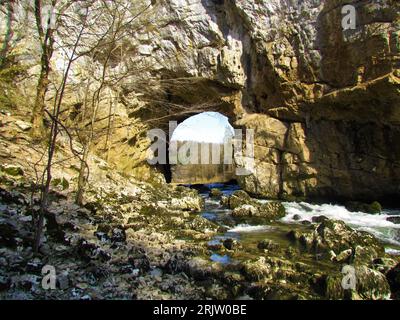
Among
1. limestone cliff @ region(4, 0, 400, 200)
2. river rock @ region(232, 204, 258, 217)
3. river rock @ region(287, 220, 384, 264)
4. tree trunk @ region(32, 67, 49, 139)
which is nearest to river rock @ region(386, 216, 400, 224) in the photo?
limestone cliff @ region(4, 0, 400, 200)

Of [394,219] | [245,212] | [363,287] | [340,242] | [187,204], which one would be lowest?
[363,287]

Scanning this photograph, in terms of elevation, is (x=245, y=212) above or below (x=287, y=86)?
below

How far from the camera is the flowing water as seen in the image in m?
7.97

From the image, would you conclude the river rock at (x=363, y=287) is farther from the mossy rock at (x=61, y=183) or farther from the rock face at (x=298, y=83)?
the rock face at (x=298, y=83)

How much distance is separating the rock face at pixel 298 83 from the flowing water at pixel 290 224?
4.75ft

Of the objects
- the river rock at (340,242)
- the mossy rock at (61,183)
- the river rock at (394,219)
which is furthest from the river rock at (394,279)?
the mossy rock at (61,183)

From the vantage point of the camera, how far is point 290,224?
9.98 meters

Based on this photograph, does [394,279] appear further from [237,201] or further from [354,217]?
[237,201]

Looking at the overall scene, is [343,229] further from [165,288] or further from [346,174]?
[346,174]

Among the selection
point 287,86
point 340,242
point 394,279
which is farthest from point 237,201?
point 394,279

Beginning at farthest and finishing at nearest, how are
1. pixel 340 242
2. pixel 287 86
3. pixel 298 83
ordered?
pixel 287 86 → pixel 298 83 → pixel 340 242

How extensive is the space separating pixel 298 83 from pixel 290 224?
589 cm

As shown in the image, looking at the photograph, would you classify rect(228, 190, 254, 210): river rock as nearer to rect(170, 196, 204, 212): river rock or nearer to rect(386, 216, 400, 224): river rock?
rect(170, 196, 204, 212): river rock

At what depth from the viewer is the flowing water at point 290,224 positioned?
797 cm
